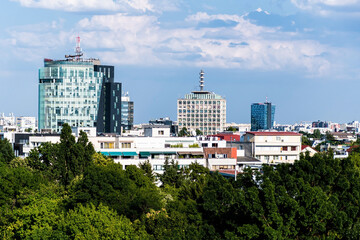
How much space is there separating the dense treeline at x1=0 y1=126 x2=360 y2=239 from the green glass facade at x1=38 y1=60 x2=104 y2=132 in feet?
436

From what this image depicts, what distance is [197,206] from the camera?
41562mm

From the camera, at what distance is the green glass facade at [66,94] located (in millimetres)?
184500

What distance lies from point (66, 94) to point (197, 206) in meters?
147

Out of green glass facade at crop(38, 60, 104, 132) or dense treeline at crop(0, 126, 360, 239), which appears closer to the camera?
dense treeline at crop(0, 126, 360, 239)

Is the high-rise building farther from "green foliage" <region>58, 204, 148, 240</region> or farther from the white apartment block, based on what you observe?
"green foliage" <region>58, 204, 148, 240</region>

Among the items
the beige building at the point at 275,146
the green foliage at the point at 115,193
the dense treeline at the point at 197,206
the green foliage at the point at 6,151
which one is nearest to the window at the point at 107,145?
the green foliage at the point at 6,151

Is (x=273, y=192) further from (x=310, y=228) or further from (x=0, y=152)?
(x=0, y=152)

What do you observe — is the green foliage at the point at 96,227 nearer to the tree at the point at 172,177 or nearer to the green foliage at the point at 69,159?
the green foliage at the point at 69,159

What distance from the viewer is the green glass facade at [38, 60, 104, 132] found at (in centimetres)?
18450

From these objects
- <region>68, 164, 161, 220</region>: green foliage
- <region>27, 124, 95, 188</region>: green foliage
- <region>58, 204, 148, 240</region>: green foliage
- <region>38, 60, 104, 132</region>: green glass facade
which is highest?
<region>38, 60, 104, 132</region>: green glass facade

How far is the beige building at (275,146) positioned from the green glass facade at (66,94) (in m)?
104

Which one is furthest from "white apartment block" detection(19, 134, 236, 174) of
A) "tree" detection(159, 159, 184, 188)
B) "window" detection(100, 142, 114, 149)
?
"tree" detection(159, 159, 184, 188)

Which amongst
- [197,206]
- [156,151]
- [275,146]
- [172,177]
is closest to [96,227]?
[197,206]

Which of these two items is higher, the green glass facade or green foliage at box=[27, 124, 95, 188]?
the green glass facade
